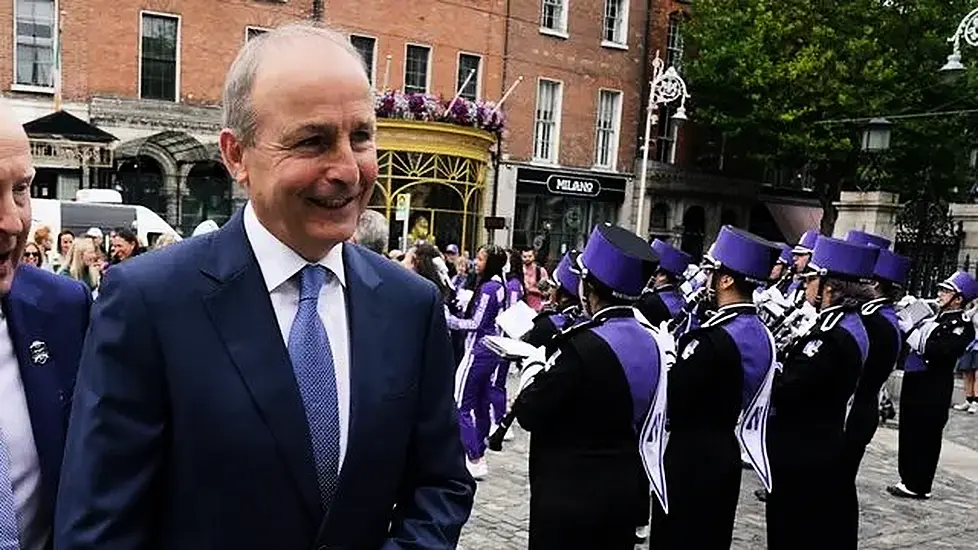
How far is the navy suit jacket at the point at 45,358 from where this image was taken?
218 centimetres

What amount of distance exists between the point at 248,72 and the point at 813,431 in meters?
4.77

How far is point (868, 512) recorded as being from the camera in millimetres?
7523

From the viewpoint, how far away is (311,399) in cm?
190

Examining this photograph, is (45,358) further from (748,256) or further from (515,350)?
(748,256)

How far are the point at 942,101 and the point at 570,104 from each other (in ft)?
37.3

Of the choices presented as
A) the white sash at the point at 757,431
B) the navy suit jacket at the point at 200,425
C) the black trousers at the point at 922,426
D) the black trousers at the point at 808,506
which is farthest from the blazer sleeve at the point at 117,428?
the black trousers at the point at 922,426

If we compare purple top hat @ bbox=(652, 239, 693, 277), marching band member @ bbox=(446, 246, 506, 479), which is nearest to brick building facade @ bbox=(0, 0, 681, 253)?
marching band member @ bbox=(446, 246, 506, 479)

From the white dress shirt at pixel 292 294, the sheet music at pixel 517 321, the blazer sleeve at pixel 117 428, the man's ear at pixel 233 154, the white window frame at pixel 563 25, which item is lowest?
the sheet music at pixel 517 321

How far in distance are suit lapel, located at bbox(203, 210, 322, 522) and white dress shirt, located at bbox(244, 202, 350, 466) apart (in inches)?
1.2

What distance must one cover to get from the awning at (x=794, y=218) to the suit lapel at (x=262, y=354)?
35085 millimetres

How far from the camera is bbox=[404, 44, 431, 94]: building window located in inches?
1010

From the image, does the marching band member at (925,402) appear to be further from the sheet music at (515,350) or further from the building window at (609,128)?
the building window at (609,128)

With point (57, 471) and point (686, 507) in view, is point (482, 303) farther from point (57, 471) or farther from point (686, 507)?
point (57, 471)

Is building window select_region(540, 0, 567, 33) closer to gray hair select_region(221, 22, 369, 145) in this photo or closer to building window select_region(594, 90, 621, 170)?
building window select_region(594, 90, 621, 170)
